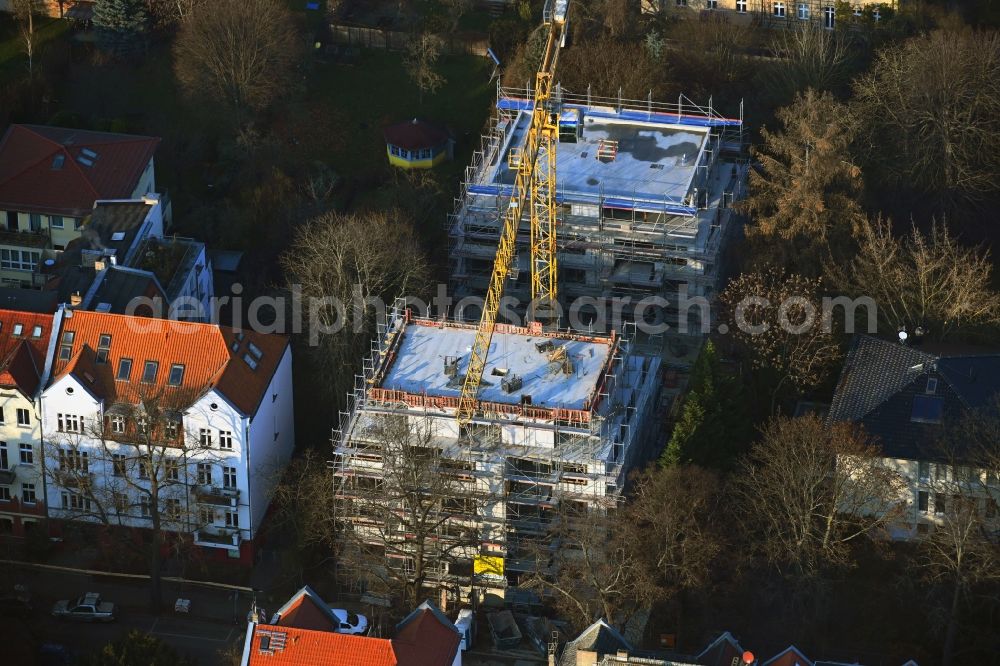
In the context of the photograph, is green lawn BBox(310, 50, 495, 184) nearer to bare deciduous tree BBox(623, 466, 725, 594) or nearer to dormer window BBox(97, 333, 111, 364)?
dormer window BBox(97, 333, 111, 364)

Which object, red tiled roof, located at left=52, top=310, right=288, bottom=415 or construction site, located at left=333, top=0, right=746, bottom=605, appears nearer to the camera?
construction site, located at left=333, top=0, right=746, bottom=605

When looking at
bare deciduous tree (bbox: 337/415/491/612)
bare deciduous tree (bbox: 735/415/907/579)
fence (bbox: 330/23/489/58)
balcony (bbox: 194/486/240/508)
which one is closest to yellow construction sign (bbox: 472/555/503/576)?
bare deciduous tree (bbox: 337/415/491/612)

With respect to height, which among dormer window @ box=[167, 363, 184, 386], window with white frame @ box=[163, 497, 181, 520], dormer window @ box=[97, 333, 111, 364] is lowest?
window with white frame @ box=[163, 497, 181, 520]

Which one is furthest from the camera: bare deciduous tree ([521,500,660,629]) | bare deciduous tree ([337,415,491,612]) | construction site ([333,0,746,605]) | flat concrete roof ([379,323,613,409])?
flat concrete roof ([379,323,613,409])

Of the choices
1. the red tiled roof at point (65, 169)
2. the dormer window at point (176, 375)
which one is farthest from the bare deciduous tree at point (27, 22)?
the dormer window at point (176, 375)

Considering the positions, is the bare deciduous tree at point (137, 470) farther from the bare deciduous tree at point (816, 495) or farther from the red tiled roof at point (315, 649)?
the bare deciduous tree at point (816, 495)

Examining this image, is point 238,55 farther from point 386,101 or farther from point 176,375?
point 176,375

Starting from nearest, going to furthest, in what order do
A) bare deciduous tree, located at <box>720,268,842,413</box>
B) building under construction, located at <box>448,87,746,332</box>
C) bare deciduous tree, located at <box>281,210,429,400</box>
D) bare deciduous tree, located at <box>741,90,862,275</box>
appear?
1. bare deciduous tree, located at <box>720,268,842,413</box>
2. bare deciduous tree, located at <box>281,210,429,400</box>
3. bare deciduous tree, located at <box>741,90,862,275</box>
4. building under construction, located at <box>448,87,746,332</box>
